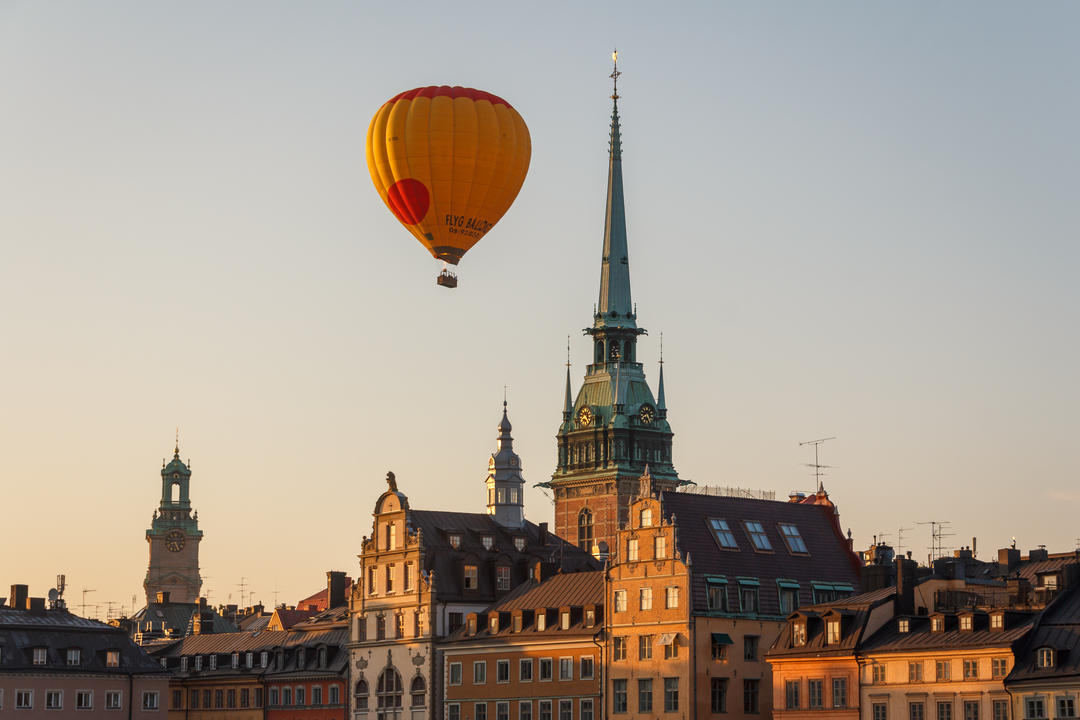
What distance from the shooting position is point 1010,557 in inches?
5468

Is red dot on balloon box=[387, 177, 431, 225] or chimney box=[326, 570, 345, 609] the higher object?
red dot on balloon box=[387, 177, 431, 225]

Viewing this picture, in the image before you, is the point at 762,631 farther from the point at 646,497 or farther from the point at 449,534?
the point at 449,534

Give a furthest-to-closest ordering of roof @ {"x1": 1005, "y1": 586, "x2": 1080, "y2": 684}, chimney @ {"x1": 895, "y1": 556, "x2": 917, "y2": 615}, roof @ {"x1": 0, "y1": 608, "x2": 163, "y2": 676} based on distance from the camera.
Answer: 1. roof @ {"x1": 0, "y1": 608, "x2": 163, "y2": 676}
2. chimney @ {"x1": 895, "y1": 556, "x2": 917, "y2": 615}
3. roof @ {"x1": 1005, "y1": 586, "x2": 1080, "y2": 684}

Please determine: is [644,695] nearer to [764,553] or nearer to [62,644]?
[764,553]

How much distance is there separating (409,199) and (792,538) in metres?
36.1

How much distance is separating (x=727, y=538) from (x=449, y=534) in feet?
89.0

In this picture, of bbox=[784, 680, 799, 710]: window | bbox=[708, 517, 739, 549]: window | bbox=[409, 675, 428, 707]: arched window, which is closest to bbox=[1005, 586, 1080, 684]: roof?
bbox=[784, 680, 799, 710]: window

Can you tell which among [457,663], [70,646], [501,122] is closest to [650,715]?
[457,663]

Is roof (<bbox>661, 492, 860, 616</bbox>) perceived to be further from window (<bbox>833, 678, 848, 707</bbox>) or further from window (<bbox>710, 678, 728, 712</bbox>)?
window (<bbox>833, 678, 848, 707</bbox>)

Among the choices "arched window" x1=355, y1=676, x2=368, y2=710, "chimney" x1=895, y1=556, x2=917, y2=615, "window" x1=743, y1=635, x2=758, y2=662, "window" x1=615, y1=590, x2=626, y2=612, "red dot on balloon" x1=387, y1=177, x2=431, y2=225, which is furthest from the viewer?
"arched window" x1=355, y1=676, x2=368, y2=710

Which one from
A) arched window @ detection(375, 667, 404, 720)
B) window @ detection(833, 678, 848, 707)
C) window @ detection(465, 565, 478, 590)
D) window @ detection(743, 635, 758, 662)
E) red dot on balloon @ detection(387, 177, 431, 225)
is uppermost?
red dot on balloon @ detection(387, 177, 431, 225)

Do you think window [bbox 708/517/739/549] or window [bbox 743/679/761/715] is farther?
window [bbox 708/517/739/549]

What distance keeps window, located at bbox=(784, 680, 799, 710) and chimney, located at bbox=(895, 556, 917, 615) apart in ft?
24.2

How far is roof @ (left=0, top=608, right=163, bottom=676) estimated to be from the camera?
152625 millimetres
